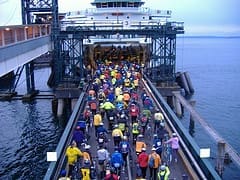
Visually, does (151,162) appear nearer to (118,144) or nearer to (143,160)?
(143,160)

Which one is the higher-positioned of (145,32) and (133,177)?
(145,32)

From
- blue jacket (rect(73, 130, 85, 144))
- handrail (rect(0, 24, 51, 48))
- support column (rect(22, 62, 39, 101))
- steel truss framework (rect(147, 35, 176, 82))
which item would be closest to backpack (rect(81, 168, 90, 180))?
blue jacket (rect(73, 130, 85, 144))

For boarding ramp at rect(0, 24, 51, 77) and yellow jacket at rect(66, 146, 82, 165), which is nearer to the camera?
yellow jacket at rect(66, 146, 82, 165)

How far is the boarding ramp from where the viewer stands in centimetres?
2208

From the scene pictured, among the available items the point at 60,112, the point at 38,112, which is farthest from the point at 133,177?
the point at 38,112

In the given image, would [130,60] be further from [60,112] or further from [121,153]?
[121,153]

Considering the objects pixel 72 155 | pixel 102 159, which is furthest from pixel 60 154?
pixel 102 159

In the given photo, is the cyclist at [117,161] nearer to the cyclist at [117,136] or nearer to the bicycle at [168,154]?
the cyclist at [117,136]

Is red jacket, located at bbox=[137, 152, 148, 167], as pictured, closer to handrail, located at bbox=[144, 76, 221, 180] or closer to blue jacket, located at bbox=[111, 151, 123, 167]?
blue jacket, located at bbox=[111, 151, 123, 167]

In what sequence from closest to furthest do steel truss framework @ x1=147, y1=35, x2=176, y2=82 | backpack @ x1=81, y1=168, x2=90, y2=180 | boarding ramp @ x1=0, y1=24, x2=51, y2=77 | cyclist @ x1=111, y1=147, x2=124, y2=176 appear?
1. backpack @ x1=81, y1=168, x2=90, y2=180
2. cyclist @ x1=111, y1=147, x2=124, y2=176
3. boarding ramp @ x1=0, y1=24, x2=51, y2=77
4. steel truss framework @ x1=147, y1=35, x2=176, y2=82

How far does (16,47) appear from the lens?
25078 millimetres

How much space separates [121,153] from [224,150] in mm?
9130

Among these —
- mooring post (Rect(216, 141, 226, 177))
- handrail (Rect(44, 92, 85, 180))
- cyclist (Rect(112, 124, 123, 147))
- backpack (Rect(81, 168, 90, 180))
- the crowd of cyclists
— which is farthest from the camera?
mooring post (Rect(216, 141, 226, 177))

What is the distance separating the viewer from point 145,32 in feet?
132
